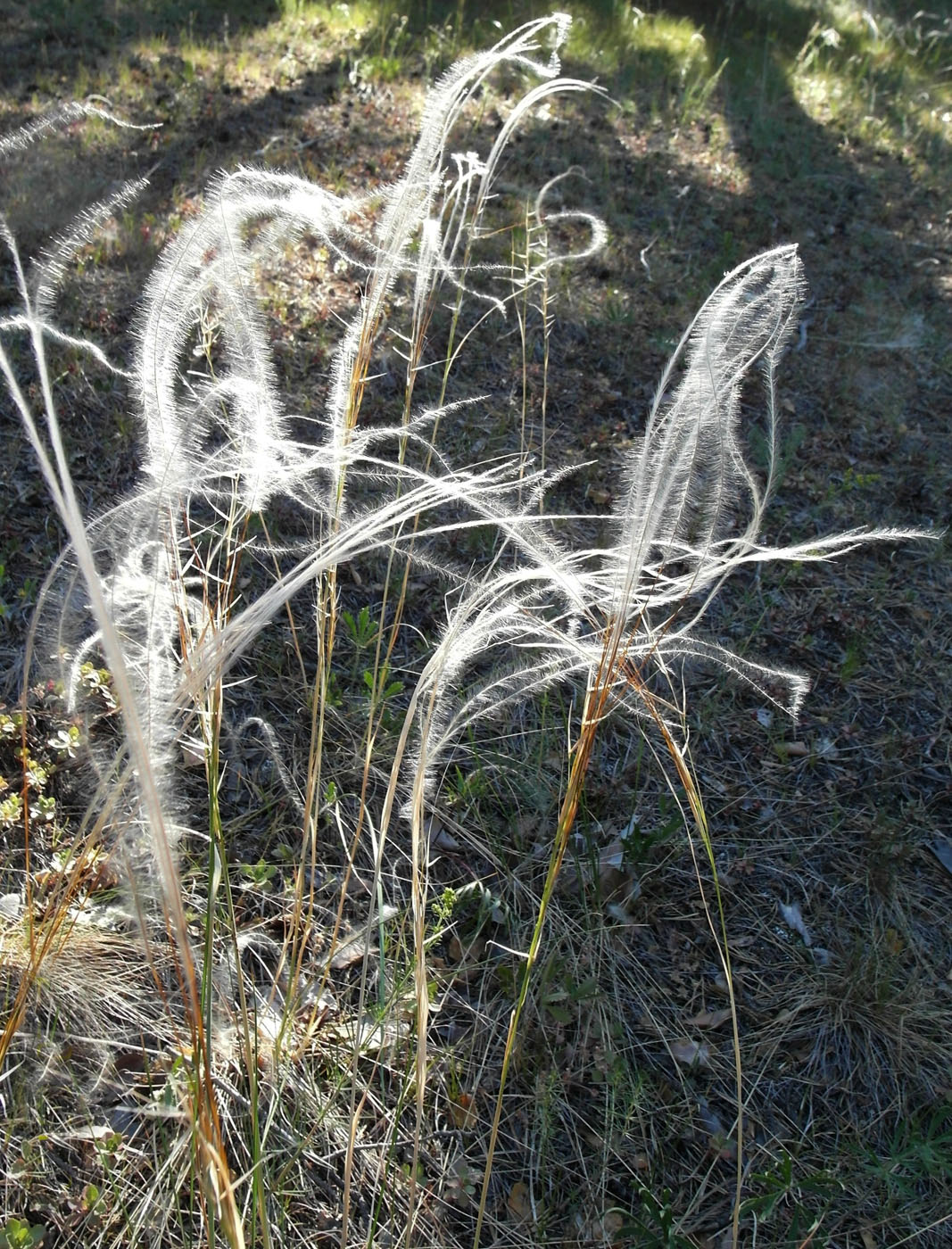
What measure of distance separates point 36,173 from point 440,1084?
13.2ft

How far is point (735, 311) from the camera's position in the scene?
149 cm

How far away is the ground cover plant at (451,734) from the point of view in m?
1.53

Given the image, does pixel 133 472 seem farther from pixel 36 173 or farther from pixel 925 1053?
pixel 925 1053

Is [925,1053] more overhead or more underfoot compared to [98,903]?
more underfoot

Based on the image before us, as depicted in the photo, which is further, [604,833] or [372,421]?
[372,421]

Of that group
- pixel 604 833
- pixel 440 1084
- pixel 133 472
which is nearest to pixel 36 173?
pixel 133 472

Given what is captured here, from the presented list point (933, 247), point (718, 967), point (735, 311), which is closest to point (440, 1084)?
point (718, 967)

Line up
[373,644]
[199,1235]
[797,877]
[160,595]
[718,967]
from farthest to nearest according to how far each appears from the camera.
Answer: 1. [373,644]
2. [797,877]
3. [718,967]
4. [199,1235]
5. [160,595]

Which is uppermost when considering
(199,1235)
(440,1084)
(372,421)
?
(372,421)

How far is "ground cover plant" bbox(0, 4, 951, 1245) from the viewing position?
60.1 inches

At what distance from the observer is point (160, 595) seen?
1600 mm

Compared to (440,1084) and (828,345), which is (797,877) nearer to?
(440,1084)

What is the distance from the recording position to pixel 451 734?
5.59 feet

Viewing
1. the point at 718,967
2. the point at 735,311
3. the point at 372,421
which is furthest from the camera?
the point at 372,421
